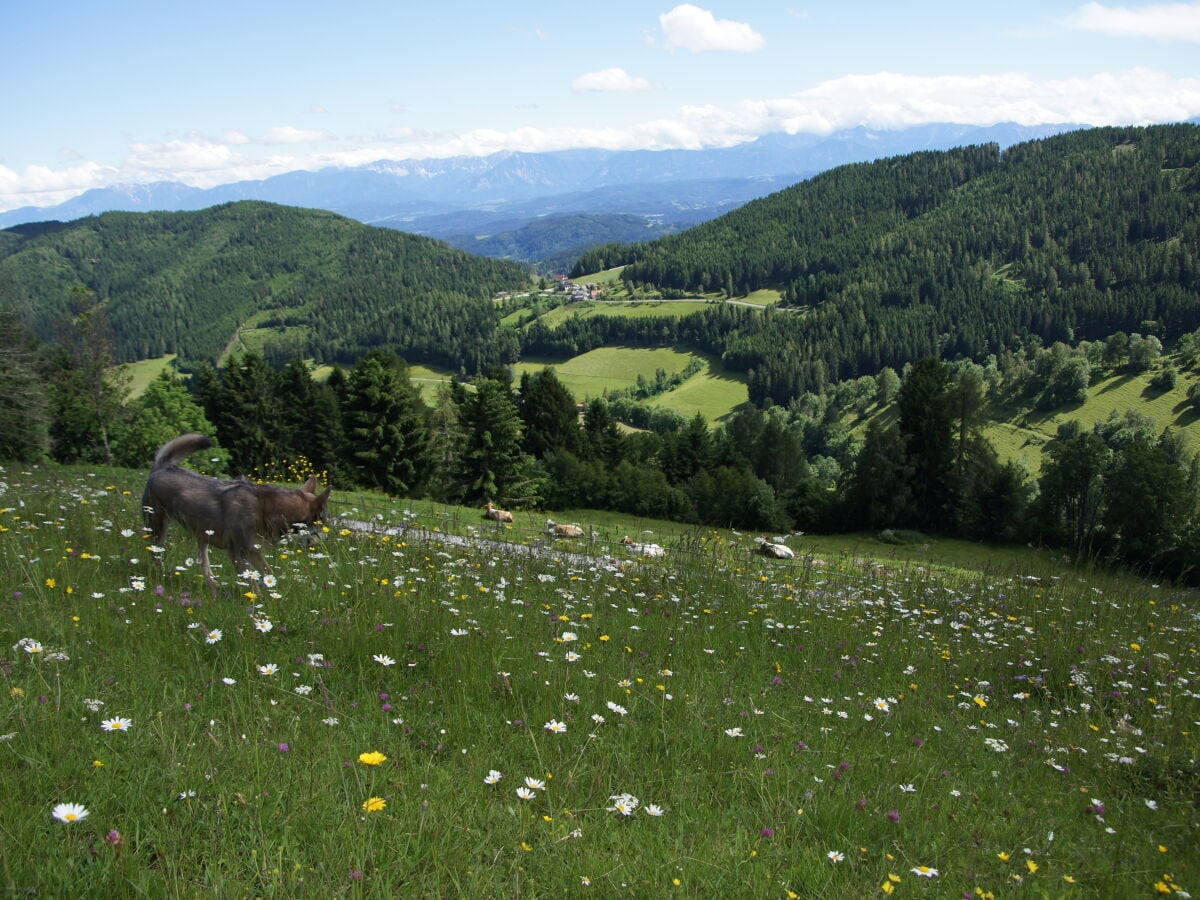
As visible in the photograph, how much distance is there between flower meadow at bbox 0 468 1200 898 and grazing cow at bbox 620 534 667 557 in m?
3.44

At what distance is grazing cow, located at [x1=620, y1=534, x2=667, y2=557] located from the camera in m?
12.7

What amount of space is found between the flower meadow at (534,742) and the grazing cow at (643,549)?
3438mm

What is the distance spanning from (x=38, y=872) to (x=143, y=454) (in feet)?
162

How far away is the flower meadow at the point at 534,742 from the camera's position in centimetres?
313

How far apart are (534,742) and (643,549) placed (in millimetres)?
9228

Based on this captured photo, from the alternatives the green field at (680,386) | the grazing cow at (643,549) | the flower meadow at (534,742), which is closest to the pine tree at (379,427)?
the grazing cow at (643,549)

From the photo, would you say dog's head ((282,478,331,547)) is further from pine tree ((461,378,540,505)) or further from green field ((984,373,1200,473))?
green field ((984,373,1200,473))

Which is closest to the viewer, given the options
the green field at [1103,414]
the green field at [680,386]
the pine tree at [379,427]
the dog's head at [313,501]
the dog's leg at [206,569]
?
the dog's leg at [206,569]

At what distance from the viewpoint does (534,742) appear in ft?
13.4

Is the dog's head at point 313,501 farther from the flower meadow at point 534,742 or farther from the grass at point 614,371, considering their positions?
the grass at point 614,371

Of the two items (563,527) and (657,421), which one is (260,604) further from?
(657,421)

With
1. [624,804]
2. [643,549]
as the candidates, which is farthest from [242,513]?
[643,549]

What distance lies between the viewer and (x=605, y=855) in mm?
3350

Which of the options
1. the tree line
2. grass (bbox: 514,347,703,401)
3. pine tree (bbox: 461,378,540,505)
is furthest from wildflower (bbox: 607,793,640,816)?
grass (bbox: 514,347,703,401)
